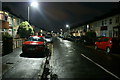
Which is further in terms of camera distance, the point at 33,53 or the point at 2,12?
the point at 2,12

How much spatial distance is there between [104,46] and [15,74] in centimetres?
1171

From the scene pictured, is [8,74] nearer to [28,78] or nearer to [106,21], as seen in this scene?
[28,78]

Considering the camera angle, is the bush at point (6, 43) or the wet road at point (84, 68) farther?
the bush at point (6, 43)

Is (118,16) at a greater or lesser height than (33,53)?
greater

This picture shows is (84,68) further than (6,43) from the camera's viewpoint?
No

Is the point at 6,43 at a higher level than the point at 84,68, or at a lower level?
higher

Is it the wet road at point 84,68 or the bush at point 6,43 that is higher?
the bush at point 6,43

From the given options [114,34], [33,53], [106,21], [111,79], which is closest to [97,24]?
[106,21]

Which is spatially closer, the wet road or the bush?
the wet road

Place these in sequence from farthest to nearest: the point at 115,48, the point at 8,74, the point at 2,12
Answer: the point at 2,12 < the point at 115,48 < the point at 8,74

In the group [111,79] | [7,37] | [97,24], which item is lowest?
[111,79]

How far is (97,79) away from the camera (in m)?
6.05

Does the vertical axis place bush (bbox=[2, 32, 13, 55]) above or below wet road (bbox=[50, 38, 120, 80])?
above

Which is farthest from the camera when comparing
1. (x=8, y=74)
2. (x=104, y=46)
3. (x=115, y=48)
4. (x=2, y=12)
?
(x=2, y=12)
